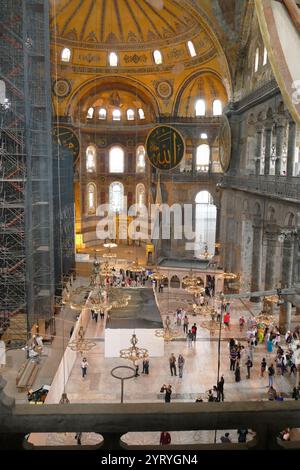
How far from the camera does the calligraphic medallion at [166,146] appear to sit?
41.5 feet

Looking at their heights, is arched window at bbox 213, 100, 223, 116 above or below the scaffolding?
above

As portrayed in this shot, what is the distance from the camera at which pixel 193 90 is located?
2055 centimetres

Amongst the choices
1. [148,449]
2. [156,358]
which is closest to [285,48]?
[148,449]

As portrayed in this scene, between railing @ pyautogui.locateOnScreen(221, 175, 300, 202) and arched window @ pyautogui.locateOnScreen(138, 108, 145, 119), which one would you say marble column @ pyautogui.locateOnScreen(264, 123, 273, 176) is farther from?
arched window @ pyautogui.locateOnScreen(138, 108, 145, 119)

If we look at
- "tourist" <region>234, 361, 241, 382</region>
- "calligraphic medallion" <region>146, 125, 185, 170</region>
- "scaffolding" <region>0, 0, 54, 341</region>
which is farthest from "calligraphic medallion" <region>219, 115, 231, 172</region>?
"tourist" <region>234, 361, 241, 382</region>

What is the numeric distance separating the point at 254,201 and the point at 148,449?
42.7 feet

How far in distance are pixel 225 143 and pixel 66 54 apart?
30.8ft

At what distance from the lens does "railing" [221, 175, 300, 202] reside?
1089 centimetres

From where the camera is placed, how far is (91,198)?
24609 millimetres

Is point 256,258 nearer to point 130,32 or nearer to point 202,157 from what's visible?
point 202,157

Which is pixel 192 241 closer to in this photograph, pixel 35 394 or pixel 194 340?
pixel 194 340

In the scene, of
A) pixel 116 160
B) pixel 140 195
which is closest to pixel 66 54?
pixel 116 160

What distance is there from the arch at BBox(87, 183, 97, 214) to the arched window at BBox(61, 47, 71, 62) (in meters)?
6.80

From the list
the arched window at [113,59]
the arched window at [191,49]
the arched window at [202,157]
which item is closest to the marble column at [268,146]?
the arched window at [191,49]
